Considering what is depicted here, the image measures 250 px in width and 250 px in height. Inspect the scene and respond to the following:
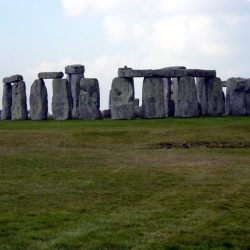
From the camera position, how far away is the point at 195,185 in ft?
52.2

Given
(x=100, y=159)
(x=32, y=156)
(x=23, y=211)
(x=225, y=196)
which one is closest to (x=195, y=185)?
(x=225, y=196)

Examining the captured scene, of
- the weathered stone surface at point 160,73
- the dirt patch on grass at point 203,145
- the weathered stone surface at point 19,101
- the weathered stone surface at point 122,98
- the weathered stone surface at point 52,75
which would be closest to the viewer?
the dirt patch on grass at point 203,145

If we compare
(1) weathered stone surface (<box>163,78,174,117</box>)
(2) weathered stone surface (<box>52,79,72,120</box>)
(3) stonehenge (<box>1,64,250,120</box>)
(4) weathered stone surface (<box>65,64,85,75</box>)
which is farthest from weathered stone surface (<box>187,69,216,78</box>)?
(4) weathered stone surface (<box>65,64,85,75</box>)

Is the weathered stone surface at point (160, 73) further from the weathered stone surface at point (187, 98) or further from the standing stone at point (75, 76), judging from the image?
the standing stone at point (75, 76)

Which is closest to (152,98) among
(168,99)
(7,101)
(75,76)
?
(168,99)

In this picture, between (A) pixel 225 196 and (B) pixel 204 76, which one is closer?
(A) pixel 225 196

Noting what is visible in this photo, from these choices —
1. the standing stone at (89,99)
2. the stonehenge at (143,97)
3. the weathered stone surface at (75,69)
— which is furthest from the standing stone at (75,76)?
the standing stone at (89,99)

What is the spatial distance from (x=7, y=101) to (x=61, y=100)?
5650mm

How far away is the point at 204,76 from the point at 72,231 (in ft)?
103

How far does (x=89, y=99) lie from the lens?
133 feet

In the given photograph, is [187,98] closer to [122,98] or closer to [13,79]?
[122,98]

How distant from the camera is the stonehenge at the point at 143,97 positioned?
39.6m

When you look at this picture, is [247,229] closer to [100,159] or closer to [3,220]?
[3,220]

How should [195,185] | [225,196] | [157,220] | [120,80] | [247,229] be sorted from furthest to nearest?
1. [120,80]
2. [195,185]
3. [225,196]
4. [157,220]
5. [247,229]
